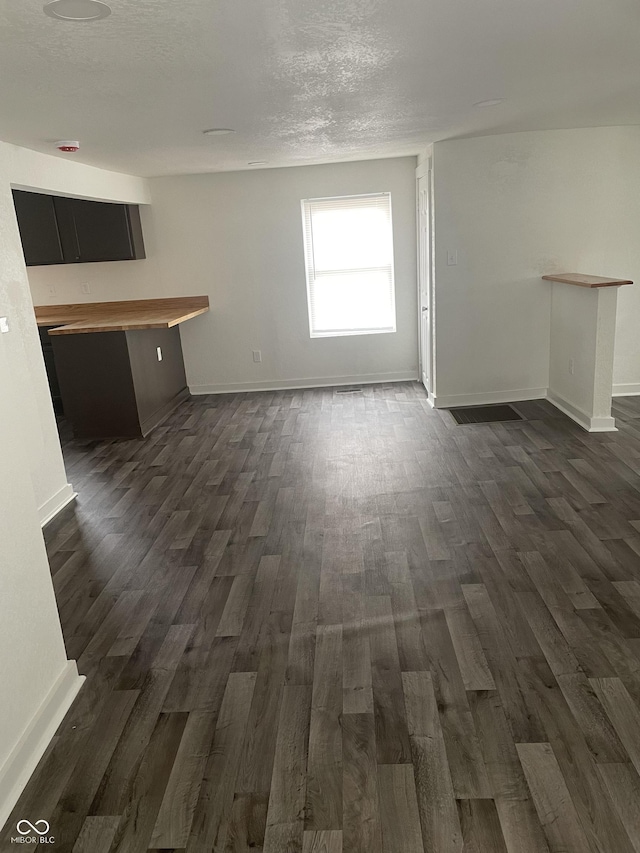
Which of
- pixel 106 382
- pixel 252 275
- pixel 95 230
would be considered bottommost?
pixel 106 382

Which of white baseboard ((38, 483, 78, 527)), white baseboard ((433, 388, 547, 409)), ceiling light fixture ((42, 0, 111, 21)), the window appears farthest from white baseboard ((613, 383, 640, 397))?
ceiling light fixture ((42, 0, 111, 21))

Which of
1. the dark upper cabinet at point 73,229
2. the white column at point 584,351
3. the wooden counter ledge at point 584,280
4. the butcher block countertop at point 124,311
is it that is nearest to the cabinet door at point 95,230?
the dark upper cabinet at point 73,229

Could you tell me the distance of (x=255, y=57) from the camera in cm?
245

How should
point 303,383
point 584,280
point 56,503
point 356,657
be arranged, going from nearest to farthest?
point 356,657
point 56,503
point 584,280
point 303,383

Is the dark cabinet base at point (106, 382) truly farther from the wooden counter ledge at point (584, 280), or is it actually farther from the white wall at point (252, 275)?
the wooden counter ledge at point (584, 280)

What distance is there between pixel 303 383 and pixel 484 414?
2.23m

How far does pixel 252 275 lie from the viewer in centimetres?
678

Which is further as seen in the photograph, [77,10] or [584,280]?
[584,280]

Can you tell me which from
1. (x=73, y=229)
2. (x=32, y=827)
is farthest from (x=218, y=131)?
(x=32, y=827)

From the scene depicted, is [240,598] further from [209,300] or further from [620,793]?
[209,300]

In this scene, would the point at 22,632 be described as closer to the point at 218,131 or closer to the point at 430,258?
the point at 218,131

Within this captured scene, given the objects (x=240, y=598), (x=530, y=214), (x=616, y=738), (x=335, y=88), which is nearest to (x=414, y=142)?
(x=530, y=214)

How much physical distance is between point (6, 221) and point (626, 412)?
4858 mm

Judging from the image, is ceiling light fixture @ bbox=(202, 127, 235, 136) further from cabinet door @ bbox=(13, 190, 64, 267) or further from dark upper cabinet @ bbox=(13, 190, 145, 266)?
cabinet door @ bbox=(13, 190, 64, 267)
